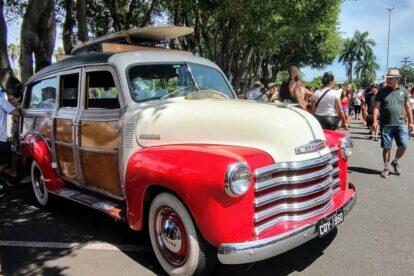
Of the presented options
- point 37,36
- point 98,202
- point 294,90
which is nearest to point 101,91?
point 98,202

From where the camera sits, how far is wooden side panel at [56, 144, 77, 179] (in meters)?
5.93

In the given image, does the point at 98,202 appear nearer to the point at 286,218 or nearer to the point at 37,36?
the point at 286,218

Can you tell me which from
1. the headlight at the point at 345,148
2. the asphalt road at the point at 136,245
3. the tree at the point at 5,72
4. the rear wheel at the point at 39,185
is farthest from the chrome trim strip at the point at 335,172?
the tree at the point at 5,72

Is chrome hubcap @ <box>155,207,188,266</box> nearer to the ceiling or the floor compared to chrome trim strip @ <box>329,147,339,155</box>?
nearer to the floor

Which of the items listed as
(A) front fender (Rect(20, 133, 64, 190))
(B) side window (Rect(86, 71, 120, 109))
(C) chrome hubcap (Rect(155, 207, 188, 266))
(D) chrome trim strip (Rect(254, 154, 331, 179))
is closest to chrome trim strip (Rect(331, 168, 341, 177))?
(D) chrome trim strip (Rect(254, 154, 331, 179))

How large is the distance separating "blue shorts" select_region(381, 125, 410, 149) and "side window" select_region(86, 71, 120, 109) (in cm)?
538

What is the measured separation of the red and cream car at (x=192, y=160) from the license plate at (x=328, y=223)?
0.06 ft

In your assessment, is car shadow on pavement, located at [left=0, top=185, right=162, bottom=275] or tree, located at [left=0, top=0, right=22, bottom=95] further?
tree, located at [left=0, top=0, right=22, bottom=95]

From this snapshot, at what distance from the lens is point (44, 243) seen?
5.33 meters

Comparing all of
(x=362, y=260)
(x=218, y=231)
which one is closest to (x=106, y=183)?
(x=218, y=231)

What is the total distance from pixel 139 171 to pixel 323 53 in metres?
42.4

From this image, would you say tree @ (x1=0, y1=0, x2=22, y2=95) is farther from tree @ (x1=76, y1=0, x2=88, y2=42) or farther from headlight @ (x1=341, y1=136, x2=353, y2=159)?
headlight @ (x1=341, y1=136, x2=353, y2=159)

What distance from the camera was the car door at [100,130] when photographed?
505 cm

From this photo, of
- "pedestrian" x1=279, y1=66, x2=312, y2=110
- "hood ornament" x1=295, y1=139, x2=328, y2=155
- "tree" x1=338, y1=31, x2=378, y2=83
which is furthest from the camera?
"tree" x1=338, y1=31, x2=378, y2=83
